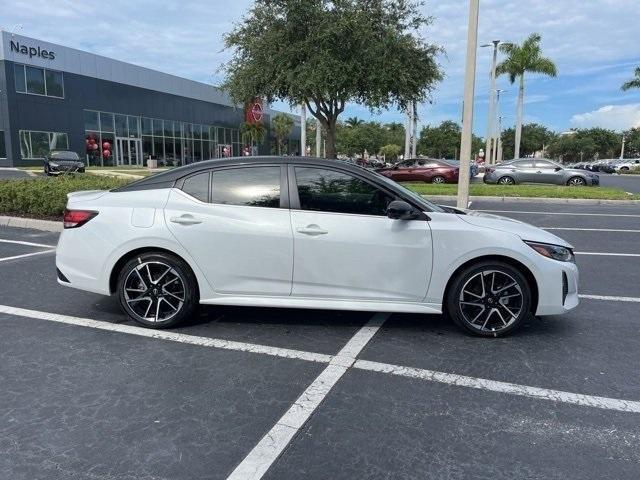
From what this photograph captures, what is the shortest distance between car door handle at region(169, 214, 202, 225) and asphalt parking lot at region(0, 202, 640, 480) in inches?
38.3

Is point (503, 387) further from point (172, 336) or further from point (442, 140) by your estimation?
point (442, 140)

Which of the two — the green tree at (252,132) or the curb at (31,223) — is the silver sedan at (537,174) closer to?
the curb at (31,223)

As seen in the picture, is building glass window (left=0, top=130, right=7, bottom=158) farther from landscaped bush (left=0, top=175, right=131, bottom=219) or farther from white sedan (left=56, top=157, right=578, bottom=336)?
white sedan (left=56, top=157, right=578, bottom=336)

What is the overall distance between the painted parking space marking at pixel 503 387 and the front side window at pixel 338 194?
1325 millimetres

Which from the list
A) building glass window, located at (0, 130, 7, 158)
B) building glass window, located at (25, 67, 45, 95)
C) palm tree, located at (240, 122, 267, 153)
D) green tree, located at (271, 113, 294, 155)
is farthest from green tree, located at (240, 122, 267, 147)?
building glass window, located at (0, 130, 7, 158)

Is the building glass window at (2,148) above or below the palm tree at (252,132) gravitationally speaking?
below

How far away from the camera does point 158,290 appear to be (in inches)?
179

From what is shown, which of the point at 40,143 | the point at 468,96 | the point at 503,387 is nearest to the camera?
the point at 503,387

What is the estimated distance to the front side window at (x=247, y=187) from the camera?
449 centimetres

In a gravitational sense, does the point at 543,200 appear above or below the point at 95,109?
below

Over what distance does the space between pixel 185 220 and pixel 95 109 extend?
136 ft

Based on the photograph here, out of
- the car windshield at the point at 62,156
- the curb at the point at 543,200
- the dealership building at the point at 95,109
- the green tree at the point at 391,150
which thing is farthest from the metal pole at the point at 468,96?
the green tree at the point at 391,150

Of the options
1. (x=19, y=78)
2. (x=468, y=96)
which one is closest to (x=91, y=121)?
(x=19, y=78)

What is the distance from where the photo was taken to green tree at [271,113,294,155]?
68438mm
